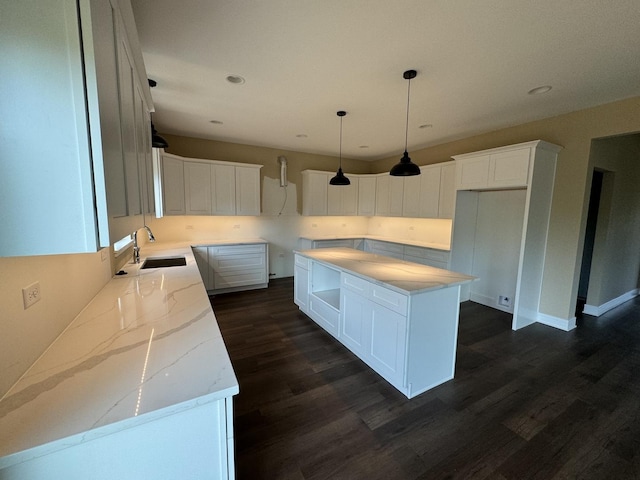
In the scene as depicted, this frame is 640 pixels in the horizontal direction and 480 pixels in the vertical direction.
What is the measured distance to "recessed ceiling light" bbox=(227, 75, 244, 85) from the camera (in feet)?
8.05

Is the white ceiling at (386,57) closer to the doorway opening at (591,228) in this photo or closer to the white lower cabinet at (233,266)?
the doorway opening at (591,228)

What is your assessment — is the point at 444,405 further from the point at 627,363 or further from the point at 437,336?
the point at 627,363

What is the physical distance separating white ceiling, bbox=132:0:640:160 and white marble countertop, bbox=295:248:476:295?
5.99 ft

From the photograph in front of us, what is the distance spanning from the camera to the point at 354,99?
114 inches

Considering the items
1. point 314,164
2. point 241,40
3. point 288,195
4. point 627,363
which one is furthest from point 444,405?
point 314,164

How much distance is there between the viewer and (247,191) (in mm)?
4738

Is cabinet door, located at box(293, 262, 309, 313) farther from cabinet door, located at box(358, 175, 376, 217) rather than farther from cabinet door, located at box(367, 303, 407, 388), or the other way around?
cabinet door, located at box(358, 175, 376, 217)

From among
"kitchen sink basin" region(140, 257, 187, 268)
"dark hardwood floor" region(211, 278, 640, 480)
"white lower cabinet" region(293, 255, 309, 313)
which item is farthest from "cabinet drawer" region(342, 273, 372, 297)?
"kitchen sink basin" region(140, 257, 187, 268)

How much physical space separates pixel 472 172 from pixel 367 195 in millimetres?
2390

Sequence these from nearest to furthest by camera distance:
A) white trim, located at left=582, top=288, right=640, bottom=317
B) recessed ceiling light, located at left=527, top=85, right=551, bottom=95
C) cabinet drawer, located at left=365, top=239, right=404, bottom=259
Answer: recessed ceiling light, located at left=527, top=85, right=551, bottom=95 < white trim, located at left=582, top=288, right=640, bottom=317 < cabinet drawer, located at left=365, top=239, right=404, bottom=259

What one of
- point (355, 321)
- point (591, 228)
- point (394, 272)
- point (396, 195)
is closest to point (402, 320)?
point (394, 272)

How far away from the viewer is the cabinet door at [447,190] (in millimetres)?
4211

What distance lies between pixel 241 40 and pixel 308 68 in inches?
23.6

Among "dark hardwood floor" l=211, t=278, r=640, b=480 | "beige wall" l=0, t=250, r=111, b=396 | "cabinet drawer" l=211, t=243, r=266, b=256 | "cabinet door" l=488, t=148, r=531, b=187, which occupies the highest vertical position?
"cabinet door" l=488, t=148, r=531, b=187
